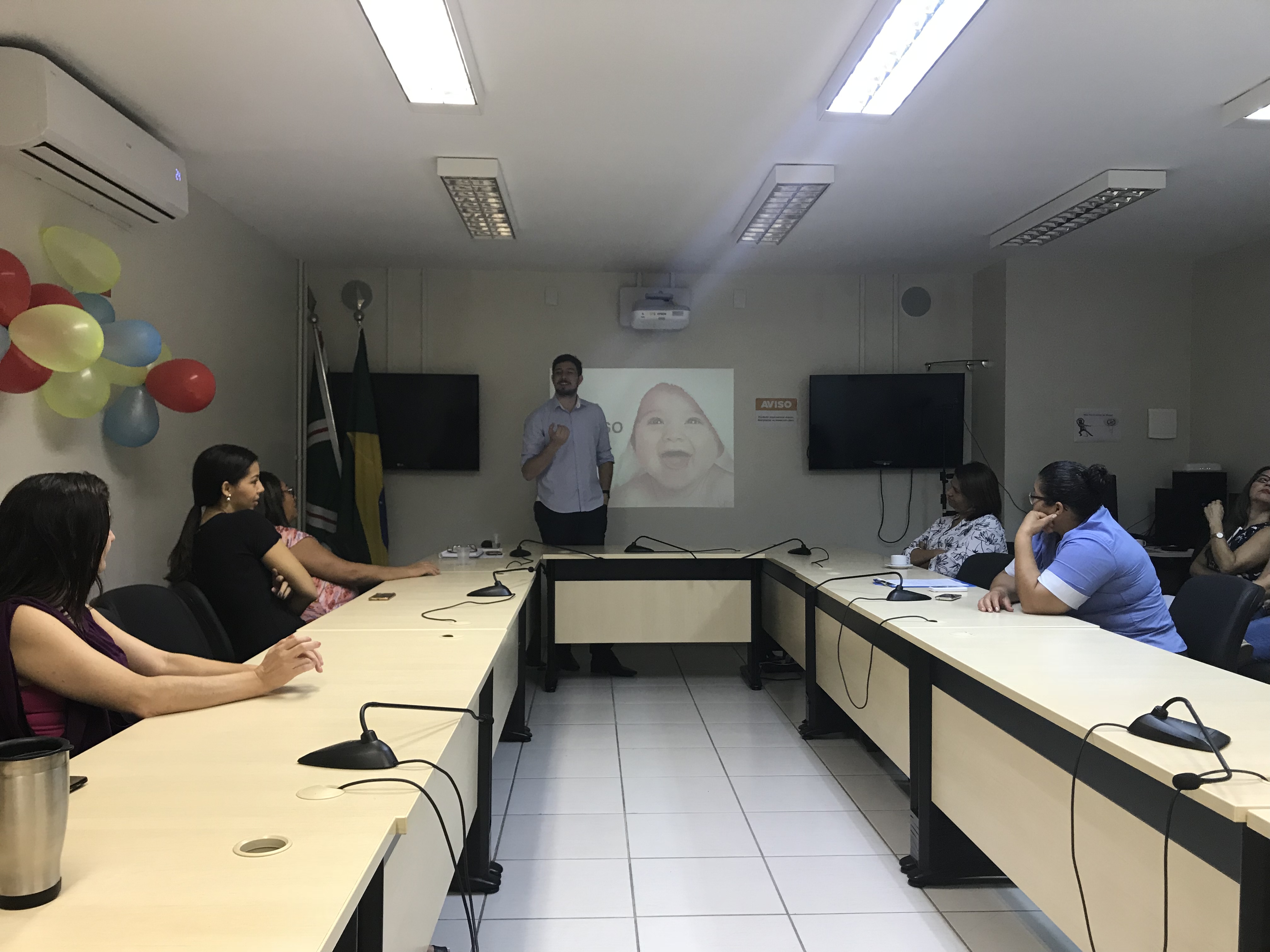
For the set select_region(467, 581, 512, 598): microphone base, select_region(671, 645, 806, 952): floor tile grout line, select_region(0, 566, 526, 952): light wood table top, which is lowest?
select_region(671, 645, 806, 952): floor tile grout line

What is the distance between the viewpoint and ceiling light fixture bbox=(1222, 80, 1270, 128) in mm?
2934

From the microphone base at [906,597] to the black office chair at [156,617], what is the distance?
2.18 metres

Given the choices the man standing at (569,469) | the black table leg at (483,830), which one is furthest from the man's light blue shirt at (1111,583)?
the man standing at (569,469)

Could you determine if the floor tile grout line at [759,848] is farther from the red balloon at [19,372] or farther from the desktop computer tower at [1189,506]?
the desktop computer tower at [1189,506]

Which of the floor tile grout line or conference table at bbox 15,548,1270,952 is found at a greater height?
conference table at bbox 15,548,1270,952

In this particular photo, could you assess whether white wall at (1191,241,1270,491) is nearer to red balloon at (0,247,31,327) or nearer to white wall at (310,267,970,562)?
white wall at (310,267,970,562)

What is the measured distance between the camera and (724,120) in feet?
10.6

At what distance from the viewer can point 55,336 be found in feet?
8.52

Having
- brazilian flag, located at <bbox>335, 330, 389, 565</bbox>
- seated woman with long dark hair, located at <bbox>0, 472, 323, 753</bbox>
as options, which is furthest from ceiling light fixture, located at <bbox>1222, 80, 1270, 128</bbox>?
brazilian flag, located at <bbox>335, 330, 389, 565</bbox>

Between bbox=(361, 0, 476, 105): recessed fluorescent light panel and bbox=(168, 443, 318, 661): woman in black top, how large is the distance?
1358mm

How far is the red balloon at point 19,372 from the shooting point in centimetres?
260

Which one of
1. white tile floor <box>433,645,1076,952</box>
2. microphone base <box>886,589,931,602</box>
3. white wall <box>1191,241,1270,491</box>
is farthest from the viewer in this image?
white wall <box>1191,241,1270,491</box>

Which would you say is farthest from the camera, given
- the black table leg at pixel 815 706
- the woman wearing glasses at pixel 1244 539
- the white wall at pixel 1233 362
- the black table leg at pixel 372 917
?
the white wall at pixel 1233 362

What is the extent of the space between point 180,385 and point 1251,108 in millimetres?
4152
